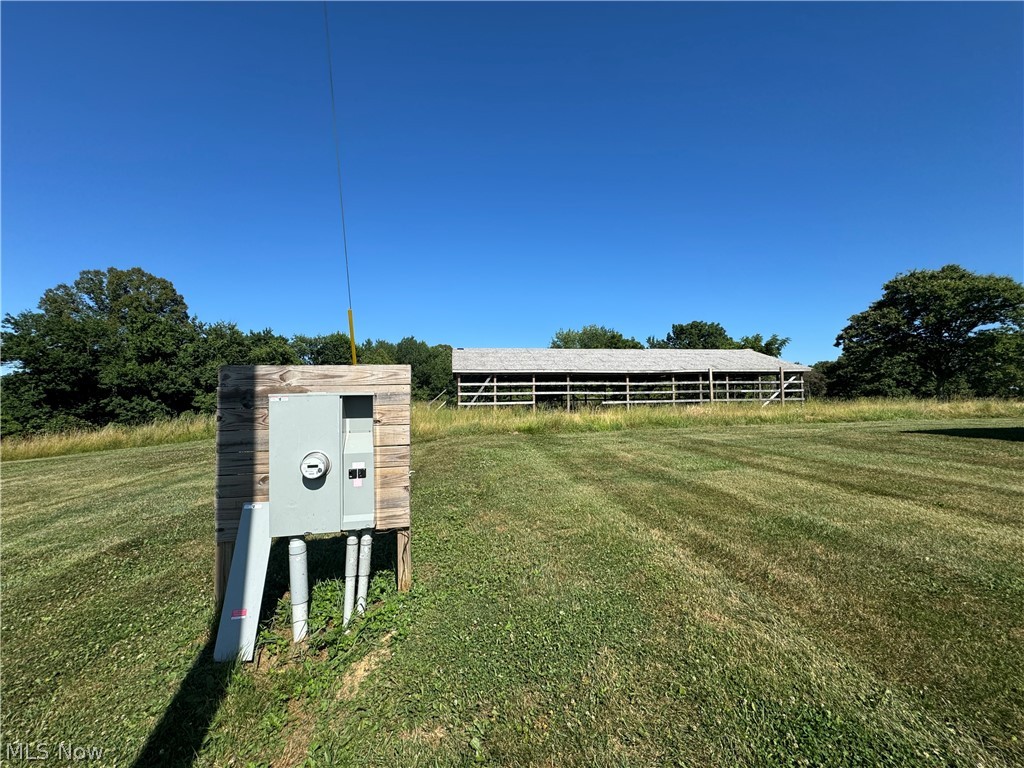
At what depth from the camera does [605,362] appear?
2444 cm

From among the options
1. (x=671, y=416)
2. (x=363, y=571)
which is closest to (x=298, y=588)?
(x=363, y=571)

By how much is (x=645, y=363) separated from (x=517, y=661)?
23.5 metres

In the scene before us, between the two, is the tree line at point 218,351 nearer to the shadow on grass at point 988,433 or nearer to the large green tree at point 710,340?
the large green tree at point 710,340

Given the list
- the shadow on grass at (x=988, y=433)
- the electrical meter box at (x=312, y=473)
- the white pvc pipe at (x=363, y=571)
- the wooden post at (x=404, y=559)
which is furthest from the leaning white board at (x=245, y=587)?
the shadow on grass at (x=988, y=433)

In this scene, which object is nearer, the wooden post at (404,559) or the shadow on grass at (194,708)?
the shadow on grass at (194,708)

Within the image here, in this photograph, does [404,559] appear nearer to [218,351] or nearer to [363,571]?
[363,571]

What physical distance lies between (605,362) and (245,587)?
76.2ft

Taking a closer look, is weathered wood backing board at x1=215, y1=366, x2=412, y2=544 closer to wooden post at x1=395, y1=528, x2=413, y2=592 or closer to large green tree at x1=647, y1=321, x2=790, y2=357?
wooden post at x1=395, y1=528, x2=413, y2=592

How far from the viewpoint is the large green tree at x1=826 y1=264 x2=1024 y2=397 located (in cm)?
3253

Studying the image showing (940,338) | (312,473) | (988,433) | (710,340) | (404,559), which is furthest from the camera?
(710,340)

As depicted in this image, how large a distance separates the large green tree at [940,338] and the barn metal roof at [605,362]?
18135 millimetres

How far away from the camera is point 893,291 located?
3650 cm

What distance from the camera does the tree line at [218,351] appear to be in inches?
902

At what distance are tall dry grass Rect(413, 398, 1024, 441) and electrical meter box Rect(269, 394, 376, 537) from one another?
9.96 meters
